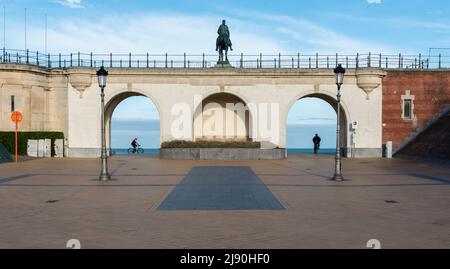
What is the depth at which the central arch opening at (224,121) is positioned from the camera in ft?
129

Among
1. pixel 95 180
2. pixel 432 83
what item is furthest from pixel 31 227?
pixel 432 83

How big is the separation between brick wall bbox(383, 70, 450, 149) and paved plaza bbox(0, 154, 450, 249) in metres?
16.8

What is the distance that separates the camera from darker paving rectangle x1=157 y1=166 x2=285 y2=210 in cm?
1207

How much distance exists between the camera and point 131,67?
34.9 metres

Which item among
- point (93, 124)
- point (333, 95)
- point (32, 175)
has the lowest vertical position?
point (32, 175)

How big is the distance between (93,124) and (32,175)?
14827mm

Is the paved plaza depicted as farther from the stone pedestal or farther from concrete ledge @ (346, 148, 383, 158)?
the stone pedestal

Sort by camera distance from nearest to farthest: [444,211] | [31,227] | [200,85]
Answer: [31,227] → [444,211] → [200,85]

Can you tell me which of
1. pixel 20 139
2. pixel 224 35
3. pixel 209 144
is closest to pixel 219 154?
pixel 209 144

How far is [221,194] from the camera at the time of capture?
14312 mm

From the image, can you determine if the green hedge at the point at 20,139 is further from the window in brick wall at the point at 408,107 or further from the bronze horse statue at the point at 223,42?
the window in brick wall at the point at 408,107

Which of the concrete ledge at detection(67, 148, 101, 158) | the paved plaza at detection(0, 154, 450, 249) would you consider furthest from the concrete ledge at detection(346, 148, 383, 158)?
the concrete ledge at detection(67, 148, 101, 158)

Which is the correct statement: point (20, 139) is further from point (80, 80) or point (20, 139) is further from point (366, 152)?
point (366, 152)

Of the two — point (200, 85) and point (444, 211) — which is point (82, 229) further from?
point (200, 85)
